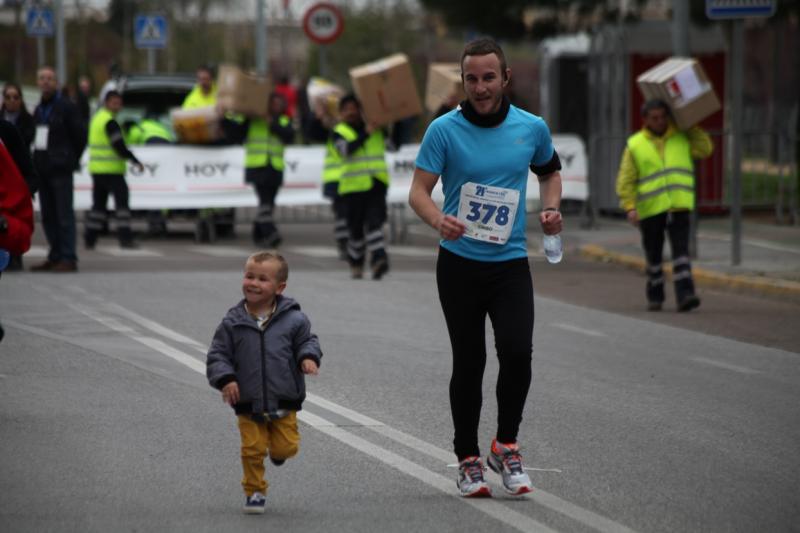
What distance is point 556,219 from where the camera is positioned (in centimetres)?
714

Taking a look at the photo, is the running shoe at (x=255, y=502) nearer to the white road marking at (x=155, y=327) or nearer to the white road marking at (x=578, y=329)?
the white road marking at (x=155, y=327)

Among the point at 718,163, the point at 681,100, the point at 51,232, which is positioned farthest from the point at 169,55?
the point at 681,100

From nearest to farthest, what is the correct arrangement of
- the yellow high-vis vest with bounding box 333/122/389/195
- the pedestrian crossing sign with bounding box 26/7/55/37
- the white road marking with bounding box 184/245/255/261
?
the yellow high-vis vest with bounding box 333/122/389/195, the white road marking with bounding box 184/245/255/261, the pedestrian crossing sign with bounding box 26/7/55/37

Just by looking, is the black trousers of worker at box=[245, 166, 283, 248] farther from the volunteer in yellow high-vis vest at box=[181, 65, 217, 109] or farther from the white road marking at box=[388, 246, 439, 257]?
the volunteer in yellow high-vis vest at box=[181, 65, 217, 109]

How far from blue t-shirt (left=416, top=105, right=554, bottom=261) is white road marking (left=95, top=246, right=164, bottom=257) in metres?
12.9

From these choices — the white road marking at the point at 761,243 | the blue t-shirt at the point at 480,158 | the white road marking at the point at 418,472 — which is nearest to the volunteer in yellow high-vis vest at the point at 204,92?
the white road marking at the point at 761,243

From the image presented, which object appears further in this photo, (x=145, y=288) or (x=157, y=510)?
(x=145, y=288)

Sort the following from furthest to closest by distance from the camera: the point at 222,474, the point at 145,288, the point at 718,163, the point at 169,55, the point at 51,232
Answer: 1. the point at 169,55
2. the point at 718,163
3. the point at 51,232
4. the point at 145,288
5. the point at 222,474

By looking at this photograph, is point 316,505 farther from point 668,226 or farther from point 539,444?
point 668,226

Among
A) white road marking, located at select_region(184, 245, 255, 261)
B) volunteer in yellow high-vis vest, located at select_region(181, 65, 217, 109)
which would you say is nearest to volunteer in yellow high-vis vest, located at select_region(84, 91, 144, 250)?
white road marking, located at select_region(184, 245, 255, 261)

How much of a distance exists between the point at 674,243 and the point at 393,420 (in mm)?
5863

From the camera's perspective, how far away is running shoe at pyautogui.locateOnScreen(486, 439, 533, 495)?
7.14 metres

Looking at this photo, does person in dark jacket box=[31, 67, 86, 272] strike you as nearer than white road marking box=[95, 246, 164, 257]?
Yes

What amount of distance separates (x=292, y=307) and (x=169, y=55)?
56078 millimetres
